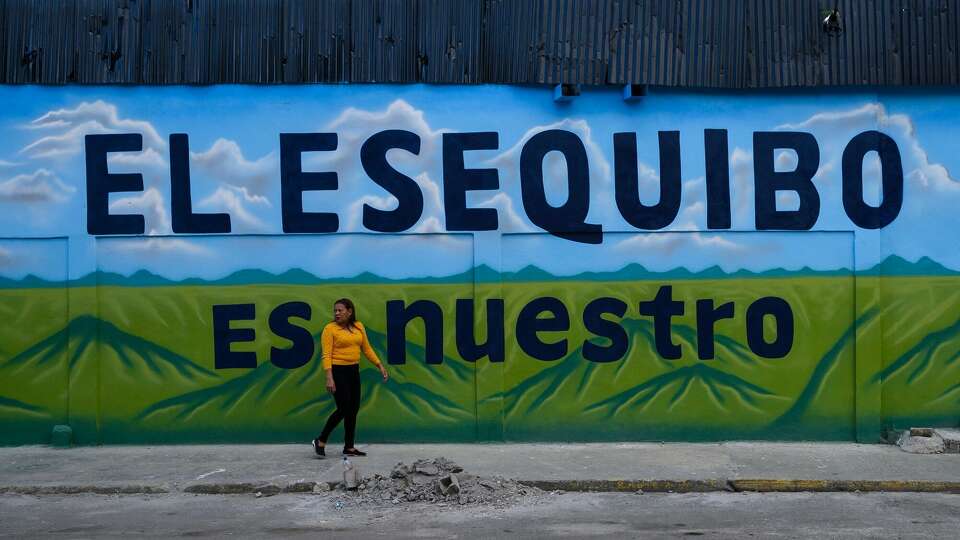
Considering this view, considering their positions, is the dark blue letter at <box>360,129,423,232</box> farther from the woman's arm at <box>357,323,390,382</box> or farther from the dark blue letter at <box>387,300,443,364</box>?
the woman's arm at <box>357,323,390,382</box>

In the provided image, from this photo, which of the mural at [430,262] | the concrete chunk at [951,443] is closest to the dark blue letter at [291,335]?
the mural at [430,262]

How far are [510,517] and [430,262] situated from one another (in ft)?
12.6

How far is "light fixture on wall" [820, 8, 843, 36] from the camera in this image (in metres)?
12.0

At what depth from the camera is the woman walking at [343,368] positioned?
36.3 feet

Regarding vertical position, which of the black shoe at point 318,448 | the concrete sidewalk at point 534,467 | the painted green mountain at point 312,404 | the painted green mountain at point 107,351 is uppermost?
the painted green mountain at point 107,351

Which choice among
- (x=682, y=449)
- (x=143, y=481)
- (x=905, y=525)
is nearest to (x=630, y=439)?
(x=682, y=449)

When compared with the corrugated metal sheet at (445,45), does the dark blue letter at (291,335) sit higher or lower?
lower

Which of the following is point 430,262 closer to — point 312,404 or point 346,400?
point 346,400

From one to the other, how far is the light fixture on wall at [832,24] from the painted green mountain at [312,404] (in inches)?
214

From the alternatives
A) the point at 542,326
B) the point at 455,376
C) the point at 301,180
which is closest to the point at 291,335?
the point at 301,180

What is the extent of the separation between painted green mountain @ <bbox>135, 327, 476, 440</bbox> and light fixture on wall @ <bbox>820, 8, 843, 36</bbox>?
542cm

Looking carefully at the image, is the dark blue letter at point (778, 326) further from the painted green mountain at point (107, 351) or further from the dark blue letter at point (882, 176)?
the painted green mountain at point (107, 351)

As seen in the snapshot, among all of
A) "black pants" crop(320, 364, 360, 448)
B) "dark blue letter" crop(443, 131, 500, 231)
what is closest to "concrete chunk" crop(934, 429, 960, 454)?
"dark blue letter" crop(443, 131, 500, 231)

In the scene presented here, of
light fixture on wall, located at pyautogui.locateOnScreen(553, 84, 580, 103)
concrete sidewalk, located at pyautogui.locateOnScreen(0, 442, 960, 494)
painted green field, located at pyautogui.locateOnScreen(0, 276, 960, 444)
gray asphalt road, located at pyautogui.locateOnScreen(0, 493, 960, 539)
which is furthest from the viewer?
painted green field, located at pyautogui.locateOnScreen(0, 276, 960, 444)
